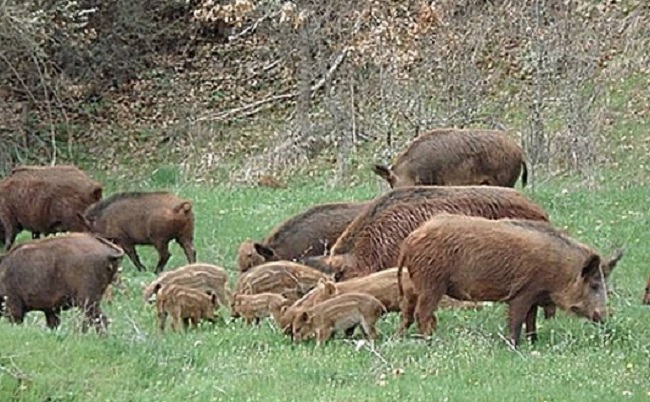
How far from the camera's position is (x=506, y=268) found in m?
11.7

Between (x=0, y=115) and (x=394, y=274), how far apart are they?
1919cm

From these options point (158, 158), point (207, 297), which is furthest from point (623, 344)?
point (158, 158)

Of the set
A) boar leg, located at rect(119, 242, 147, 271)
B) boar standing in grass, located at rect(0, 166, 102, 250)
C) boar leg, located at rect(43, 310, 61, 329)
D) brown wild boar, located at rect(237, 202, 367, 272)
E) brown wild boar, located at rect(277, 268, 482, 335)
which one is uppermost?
brown wild boar, located at rect(277, 268, 482, 335)

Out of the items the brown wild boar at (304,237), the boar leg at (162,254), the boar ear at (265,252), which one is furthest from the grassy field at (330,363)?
the boar leg at (162,254)

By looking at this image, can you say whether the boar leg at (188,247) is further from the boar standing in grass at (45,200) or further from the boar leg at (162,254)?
the boar standing in grass at (45,200)

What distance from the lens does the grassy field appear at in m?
9.91

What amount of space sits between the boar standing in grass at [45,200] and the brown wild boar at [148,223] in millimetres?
982

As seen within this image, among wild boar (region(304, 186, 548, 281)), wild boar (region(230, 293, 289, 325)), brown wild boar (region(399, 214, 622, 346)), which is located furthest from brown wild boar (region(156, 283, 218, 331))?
brown wild boar (region(399, 214, 622, 346))

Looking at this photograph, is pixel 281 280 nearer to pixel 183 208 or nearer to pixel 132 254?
pixel 183 208

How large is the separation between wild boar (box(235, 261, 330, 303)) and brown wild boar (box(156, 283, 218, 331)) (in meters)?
0.65

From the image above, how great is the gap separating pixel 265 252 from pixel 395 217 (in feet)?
5.76

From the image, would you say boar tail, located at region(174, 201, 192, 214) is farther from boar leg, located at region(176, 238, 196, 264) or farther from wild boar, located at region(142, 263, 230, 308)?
wild boar, located at region(142, 263, 230, 308)

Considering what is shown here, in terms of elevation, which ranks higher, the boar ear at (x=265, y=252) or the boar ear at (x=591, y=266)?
the boar ear at (x=591, y=266)

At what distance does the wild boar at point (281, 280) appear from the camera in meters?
13.3
